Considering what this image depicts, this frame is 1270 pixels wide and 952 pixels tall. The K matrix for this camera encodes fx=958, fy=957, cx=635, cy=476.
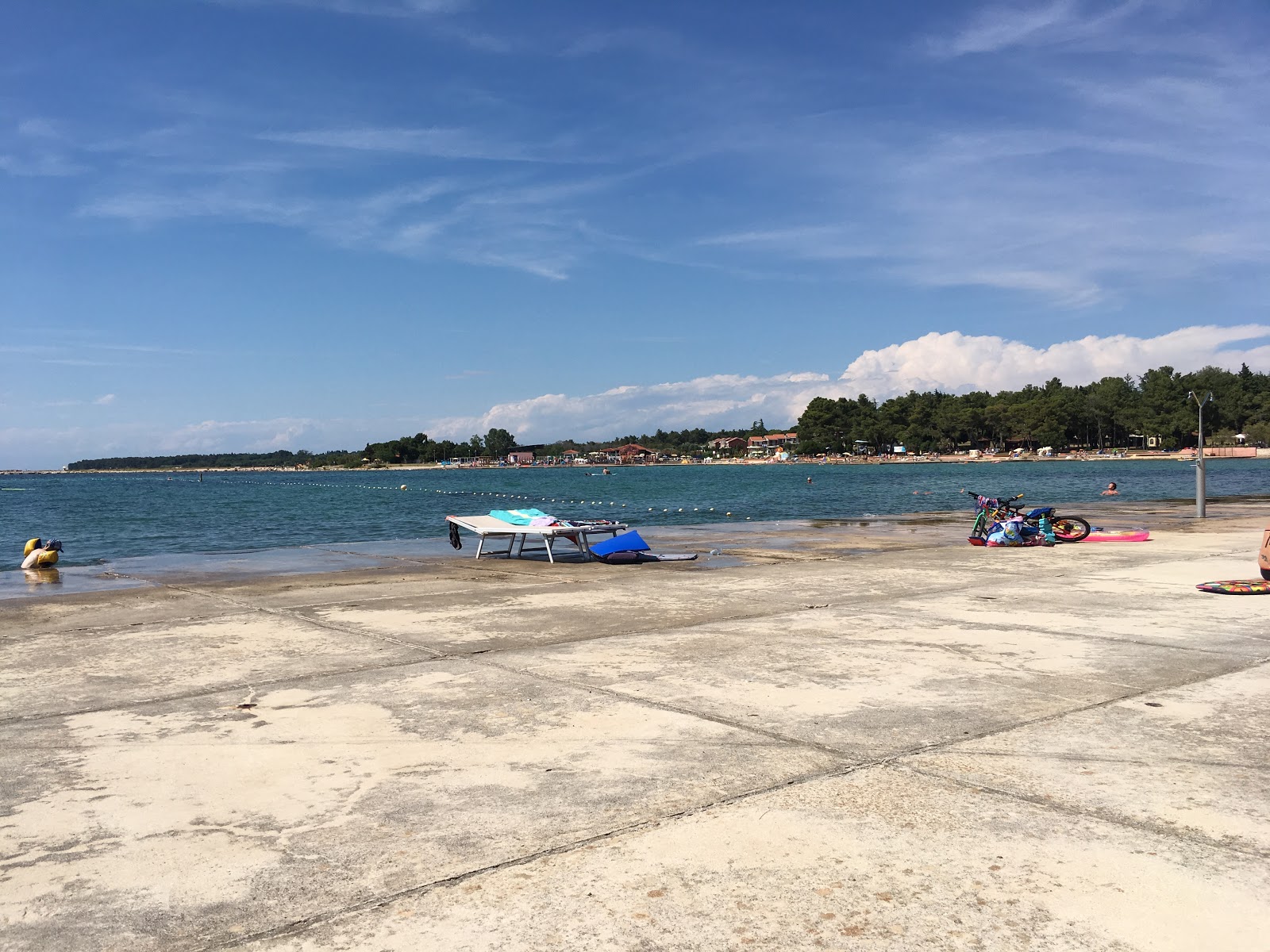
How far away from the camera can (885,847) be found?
3.66m

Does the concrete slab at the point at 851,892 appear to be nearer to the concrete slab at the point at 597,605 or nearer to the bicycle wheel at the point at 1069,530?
the concrete slab at the point at 597,605

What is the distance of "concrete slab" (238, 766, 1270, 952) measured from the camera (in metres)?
3.02

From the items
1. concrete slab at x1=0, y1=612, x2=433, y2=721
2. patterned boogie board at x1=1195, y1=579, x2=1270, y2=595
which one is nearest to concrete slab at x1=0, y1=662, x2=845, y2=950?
concrete slab at x1=0, y1=612, x2=433, y2=721

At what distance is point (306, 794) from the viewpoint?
4.37 meters

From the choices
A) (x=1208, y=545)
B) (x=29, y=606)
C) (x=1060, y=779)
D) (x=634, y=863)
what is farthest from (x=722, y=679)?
(x=1208, y=545)

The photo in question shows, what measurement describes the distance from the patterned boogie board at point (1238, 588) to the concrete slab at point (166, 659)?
27.3 ft

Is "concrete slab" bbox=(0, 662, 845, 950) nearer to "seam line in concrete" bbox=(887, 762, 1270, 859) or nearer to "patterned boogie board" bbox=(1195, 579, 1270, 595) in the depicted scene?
"seam line in concrete" bbox=(887, 762, 1270, 859)

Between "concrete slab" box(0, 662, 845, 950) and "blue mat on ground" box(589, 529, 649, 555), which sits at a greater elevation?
"blue mat on ground" box(589, 529, 649, 555)

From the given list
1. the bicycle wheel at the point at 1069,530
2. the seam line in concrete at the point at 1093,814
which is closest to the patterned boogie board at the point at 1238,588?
the bicycle wheel at the point at 1069,530

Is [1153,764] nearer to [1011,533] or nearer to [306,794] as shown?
[306,794]

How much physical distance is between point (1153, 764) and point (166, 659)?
274 inches

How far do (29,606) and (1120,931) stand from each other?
12.0 metres

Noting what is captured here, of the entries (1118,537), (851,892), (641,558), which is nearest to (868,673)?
(851,892)

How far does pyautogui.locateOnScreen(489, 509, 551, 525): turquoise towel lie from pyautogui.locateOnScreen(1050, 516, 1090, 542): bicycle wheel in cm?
905
